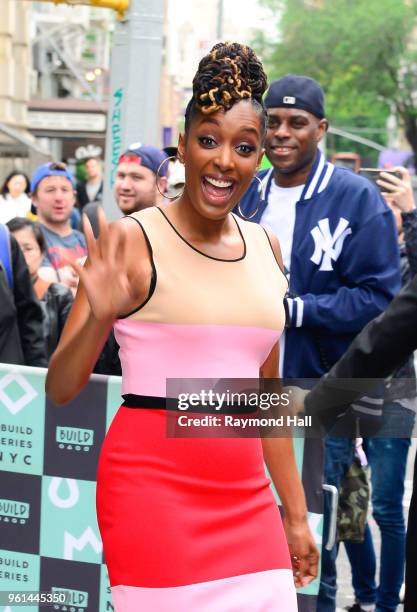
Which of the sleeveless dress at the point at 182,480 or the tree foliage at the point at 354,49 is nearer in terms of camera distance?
the sleeveless dress at the point at 182,480

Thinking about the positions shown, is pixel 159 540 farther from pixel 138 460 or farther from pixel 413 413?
Answer: pixel 413 413

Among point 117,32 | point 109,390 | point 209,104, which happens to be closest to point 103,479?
point 209,104

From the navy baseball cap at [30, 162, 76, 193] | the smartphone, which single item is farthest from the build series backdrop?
the navy baseball cap at [30, 162, 76, 193]

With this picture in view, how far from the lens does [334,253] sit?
5.32 meters

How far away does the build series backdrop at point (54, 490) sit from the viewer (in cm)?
486

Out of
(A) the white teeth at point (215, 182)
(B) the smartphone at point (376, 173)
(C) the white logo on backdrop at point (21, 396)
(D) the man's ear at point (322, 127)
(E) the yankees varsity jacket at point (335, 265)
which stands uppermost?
(A) the white teeth at point (215, 182)

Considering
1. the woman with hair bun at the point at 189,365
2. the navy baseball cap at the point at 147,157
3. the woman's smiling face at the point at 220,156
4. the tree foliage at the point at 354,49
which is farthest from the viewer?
the tree foliage at the point at 354,49

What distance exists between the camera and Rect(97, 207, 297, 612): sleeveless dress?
3221 mm

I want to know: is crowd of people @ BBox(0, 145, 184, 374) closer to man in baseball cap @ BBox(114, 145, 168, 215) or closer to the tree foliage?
man in baseball cap @ BBox(114, 145, 168, 215)

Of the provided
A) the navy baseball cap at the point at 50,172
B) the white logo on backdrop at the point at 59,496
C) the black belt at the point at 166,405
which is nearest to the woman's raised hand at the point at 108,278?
the black belt at the point at 166,405

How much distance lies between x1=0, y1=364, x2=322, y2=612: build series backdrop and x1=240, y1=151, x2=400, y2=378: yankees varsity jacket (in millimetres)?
677

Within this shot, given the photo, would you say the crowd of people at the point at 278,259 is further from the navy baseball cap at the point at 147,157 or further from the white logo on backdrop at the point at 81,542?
the white logo on backdrop at the point at 81,542

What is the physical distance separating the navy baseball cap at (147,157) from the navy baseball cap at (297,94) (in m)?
0.98

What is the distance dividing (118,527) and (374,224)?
241cm
